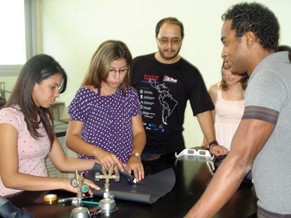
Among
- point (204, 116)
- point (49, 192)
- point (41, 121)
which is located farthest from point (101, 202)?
point (204, 116)

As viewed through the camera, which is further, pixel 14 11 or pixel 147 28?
pixel 14 11

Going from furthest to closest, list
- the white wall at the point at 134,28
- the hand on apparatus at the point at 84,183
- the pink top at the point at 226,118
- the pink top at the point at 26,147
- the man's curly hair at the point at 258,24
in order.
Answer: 1. the white wall at the point at 134,28
2. the pink top at the point at 226,118
3. the pink top at the point at 26,147
4. the hand on apparatus at the point at 84,183
5. the man's curly hair at the point at 258,24

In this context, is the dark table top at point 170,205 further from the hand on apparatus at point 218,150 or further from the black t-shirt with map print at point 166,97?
the black t-shirt with map print at point 166,97

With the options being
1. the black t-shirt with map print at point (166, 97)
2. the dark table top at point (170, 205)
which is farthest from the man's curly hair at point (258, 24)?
the black t-shirt with map print at point (166, 97)

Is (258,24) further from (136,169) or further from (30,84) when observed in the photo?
(30,84)

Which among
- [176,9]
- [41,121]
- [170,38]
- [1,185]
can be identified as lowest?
[1,185]

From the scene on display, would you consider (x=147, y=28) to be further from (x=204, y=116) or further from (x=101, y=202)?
(x=101, y=202)

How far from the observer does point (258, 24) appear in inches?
45.9

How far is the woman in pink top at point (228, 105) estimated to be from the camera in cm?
247

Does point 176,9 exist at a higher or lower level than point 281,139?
higher

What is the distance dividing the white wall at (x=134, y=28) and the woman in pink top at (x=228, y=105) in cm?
77

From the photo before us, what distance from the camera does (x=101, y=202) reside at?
1.42 m

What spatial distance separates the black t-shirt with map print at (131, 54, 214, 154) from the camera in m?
2.54

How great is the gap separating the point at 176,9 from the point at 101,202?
2566mm
